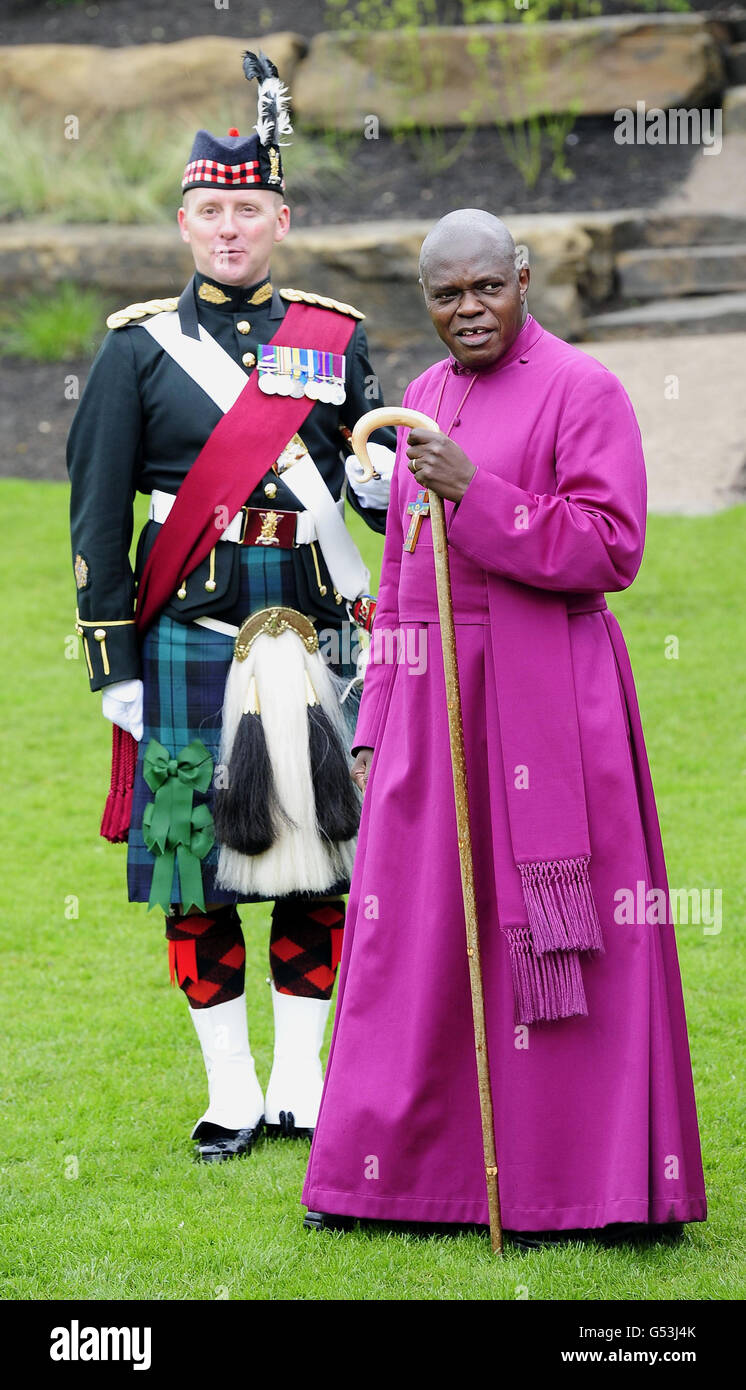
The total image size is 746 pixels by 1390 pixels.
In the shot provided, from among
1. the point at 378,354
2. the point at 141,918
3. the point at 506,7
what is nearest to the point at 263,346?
the point at 141,918

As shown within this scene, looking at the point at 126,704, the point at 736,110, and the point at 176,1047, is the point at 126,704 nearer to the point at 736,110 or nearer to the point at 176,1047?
the point at 176,1047

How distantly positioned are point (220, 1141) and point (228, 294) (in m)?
2.05

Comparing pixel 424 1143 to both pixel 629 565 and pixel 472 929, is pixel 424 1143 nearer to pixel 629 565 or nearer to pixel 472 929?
pixel 472 929

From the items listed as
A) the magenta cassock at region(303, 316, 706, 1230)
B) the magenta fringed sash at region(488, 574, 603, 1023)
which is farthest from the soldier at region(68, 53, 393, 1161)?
the magenta fringed sash at region(488, 574, 603, 1023)

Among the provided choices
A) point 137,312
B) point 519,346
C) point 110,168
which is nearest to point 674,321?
point 110,168

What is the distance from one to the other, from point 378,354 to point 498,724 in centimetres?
821

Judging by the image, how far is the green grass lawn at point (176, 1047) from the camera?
3.45 meters

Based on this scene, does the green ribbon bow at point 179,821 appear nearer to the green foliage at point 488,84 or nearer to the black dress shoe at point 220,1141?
the black dress shoe at point 220,1141

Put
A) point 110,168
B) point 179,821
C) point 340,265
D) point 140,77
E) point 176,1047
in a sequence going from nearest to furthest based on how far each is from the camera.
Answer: point 179,821 → point 176,1047 → point 340,265 → point 110,168 → point 140,77

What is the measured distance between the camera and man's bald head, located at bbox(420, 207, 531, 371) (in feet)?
10.7

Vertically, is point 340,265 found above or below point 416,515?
above

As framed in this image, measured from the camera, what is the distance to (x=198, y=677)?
4.05 meters

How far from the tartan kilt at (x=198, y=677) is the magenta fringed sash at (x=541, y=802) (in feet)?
2.74

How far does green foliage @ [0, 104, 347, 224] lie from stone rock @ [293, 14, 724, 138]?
483 mm
